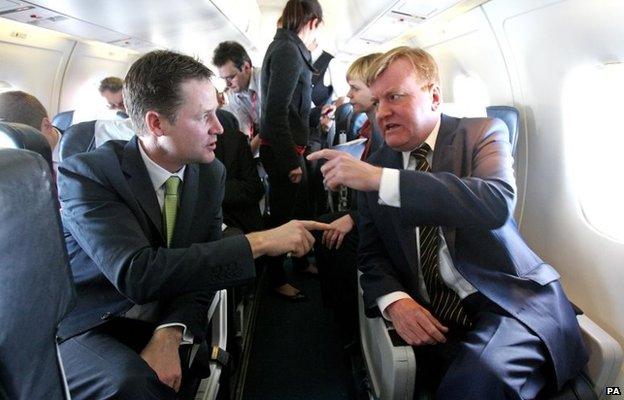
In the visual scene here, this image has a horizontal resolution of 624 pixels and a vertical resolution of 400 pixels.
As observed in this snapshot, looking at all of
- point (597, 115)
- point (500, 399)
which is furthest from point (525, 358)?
point (597, 115)

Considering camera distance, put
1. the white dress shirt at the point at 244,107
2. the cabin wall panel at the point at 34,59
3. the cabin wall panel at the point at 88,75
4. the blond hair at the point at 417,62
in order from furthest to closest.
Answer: the cabin wall panel at the point at 88,75 < the cabin wall panel at the point at 34,59 < the white dress shirt at the point at 244,107 < the blond hair at the point at 417,62

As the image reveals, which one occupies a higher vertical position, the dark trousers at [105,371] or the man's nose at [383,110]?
the man's nose at [383,110]

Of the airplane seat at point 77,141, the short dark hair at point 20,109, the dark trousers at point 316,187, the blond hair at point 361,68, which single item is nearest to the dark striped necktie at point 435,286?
the blond hair at point 361,68

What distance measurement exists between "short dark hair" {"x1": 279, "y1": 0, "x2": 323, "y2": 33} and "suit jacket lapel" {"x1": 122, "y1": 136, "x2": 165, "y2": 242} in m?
1.73

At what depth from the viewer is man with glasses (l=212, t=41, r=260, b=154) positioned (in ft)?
11.2

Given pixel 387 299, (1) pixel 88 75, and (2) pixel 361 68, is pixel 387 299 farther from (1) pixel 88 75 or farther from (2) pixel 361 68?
(1) pixel 88 75

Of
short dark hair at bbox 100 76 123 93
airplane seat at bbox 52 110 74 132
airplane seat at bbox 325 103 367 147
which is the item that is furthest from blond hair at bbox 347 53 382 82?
airplane seat at bbox 52 110 74 132

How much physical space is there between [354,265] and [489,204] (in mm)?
1173

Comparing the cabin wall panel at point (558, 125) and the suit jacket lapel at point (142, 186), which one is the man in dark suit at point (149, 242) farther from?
the cabin wall panel at point (558, 125)

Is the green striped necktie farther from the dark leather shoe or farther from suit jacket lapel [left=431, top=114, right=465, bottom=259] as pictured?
the dark leather shoe

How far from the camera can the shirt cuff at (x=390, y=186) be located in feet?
4.79

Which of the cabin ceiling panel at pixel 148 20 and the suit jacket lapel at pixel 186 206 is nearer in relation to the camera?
the suit jacket lapel at pixel 186 206

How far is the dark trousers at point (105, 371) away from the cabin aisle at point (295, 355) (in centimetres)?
126

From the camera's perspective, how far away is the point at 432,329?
5.05 ft
